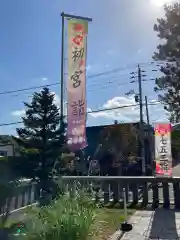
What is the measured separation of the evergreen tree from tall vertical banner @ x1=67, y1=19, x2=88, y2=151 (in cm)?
234

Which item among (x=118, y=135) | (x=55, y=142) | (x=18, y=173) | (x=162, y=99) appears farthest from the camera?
(x=118, y=135)

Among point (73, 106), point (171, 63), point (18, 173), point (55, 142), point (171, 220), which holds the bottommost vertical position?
point (171, 220)

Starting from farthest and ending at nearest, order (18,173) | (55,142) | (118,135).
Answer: (118,135)
(55,142)
(18,173)

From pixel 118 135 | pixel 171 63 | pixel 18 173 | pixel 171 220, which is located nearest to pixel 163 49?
pixel 171 63

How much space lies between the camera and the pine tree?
6863mm

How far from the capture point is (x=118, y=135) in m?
23.2

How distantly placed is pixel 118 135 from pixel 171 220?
17.3m

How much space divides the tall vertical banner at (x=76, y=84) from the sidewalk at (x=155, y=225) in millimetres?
2695

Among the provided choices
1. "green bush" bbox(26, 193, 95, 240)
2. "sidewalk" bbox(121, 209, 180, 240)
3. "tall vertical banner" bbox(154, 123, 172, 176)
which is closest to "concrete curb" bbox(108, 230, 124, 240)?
"sidewalk" bbox(121, 209, 180, 240)

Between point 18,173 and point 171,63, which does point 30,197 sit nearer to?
point 18,173

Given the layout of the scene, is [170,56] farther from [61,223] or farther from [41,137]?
[61,223]

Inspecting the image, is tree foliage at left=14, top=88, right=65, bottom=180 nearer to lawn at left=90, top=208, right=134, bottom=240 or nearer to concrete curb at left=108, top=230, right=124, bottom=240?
lawn at left=90, top=208, right=134, bottom=240

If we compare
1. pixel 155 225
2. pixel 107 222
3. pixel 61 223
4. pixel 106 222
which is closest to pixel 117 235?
pixel 106 222

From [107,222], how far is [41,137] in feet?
8.42
